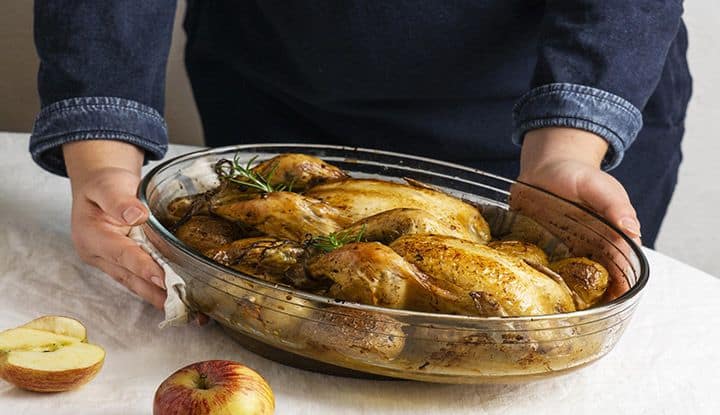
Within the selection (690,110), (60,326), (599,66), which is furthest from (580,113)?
(690,110)

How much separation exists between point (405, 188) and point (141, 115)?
373mm

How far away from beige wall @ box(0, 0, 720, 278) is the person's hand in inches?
52.2

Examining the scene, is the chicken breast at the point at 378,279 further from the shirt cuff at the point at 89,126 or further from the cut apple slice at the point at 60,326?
the shirt cuff at the point at 89,126

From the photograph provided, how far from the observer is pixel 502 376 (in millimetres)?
832

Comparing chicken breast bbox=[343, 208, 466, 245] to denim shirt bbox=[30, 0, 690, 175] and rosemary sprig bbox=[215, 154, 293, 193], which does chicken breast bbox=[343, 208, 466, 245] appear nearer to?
rosemary sprig bbox=[215, 154, 293, 193]

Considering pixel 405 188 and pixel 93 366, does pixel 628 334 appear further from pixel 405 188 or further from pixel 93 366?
pixel 93 366

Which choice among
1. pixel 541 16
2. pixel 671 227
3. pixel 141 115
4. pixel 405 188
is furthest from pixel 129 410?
pixel 671 227

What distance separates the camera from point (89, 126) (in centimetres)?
117

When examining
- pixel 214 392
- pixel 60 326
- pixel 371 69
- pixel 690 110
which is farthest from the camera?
pixel 690 110

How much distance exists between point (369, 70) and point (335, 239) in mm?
549

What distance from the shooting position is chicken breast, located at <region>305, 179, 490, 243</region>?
0.99 metres

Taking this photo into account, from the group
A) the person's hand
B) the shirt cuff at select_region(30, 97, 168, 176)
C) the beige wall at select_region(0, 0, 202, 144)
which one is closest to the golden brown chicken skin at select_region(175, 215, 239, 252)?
the shirt cuff at select_region(30, 97, 168, 176)

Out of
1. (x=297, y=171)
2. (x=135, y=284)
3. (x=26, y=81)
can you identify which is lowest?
(x=26, y=81)

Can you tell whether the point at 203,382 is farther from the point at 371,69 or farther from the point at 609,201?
the point at 371,69
